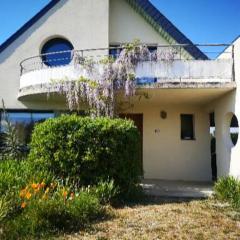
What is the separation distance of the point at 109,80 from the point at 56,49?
434 centimetres

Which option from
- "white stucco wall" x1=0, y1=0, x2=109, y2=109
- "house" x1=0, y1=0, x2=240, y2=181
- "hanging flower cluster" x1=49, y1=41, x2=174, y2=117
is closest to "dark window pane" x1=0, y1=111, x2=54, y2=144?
"house" x1=0, y1=0, x2=240, y2=181

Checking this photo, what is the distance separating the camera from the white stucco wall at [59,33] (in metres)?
14.9

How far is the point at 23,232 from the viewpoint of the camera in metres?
6.01

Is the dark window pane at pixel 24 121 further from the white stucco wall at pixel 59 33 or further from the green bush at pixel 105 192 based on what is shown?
the green bush at pixel 105 192

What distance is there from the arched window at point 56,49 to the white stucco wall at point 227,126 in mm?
6294

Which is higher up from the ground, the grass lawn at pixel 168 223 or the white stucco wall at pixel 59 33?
the white stucco wall at pixel 59 33

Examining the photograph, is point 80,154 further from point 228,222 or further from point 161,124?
point 161,124

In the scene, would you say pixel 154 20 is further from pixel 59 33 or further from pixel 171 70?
pixel 59 33

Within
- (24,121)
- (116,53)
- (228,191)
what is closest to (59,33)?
(116,53)

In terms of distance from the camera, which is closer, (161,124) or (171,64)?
(171,64)

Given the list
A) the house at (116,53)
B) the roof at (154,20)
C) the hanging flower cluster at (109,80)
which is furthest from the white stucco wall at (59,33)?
the hanging flower cluster at (109,80)

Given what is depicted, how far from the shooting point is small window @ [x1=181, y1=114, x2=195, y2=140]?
15.7 metres

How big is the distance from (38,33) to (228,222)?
11.3 metres

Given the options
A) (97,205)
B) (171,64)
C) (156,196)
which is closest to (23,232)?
(97,205)
